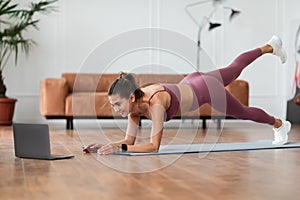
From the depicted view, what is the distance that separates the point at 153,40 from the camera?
749 centimetres

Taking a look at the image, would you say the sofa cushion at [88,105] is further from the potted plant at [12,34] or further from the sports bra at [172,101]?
the sports bra at [172,101]

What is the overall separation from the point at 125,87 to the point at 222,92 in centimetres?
80

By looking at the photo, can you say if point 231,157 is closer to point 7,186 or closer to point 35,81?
point 7,186

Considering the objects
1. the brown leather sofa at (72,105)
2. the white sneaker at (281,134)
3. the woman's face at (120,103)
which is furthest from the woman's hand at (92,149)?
the brown leather sofa at (72,105)

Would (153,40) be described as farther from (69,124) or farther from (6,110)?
(6,110)

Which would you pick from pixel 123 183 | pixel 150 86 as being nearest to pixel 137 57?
pixel 150 86

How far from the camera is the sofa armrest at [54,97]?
5812 millimetres

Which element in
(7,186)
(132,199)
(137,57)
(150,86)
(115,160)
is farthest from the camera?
(137,57)

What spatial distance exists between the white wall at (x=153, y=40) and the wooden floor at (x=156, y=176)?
156 inches

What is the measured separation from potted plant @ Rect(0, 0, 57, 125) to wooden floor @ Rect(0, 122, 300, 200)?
3.21m

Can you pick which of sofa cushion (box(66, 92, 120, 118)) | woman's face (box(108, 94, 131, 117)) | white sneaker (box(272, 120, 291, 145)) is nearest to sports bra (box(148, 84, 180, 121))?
woman's face (box(108, 94, 131, 117))

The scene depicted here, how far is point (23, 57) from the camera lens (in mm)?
7141

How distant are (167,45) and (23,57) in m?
1.87

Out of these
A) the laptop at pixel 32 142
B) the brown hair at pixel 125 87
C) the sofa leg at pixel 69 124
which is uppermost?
the brown hair at pixel 125 87
